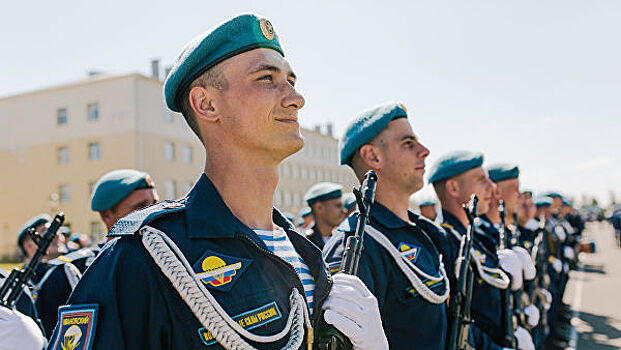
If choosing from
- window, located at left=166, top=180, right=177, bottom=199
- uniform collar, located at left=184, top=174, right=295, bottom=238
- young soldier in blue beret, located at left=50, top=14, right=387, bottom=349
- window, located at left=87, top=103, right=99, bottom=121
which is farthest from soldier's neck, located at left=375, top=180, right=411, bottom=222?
window, located at left=87, top=103, right=99, bottom=121

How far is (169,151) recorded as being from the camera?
36.9 meters

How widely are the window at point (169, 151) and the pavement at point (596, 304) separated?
26774mm

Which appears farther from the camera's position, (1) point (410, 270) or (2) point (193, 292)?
(1) point (410, 270)

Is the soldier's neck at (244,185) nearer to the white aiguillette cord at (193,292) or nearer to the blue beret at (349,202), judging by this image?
the white aiguillette cord at (193,292)

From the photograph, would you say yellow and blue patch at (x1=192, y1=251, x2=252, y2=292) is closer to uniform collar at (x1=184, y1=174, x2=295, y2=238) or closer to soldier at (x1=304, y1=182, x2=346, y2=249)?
uniform collar at (x1=184, y1=174, x2=295, y2=238)

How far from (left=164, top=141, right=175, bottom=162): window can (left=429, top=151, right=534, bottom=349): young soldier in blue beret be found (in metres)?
Answer: 34.0

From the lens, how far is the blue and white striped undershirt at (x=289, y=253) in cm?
180

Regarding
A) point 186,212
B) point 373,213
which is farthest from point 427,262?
point 186,212

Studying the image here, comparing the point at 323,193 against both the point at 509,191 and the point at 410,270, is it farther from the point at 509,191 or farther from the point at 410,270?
the point at 410,270

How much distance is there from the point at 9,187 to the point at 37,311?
41.0 metres

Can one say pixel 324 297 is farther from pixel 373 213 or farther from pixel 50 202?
pixel 50 202

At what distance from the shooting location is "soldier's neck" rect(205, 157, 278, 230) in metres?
1.79

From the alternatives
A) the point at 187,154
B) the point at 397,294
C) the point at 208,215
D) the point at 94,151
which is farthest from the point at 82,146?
the point at 208,215

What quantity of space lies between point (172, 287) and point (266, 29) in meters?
0.95
